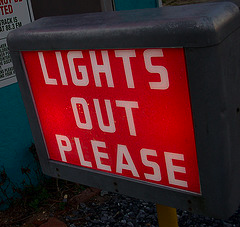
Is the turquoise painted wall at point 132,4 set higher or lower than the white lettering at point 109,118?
lower

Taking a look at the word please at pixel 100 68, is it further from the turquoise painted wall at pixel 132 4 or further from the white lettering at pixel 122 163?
the turquoise painted wall at pixel 132 4

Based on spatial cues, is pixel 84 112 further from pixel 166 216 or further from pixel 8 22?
pixel 8 22

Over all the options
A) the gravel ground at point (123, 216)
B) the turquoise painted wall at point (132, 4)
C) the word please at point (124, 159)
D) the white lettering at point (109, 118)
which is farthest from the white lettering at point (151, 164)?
the turquoise painted wall at point (132, 4)

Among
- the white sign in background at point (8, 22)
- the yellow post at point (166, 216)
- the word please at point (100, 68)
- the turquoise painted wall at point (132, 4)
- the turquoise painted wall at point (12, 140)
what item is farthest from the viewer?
the turquoise painted wall at point (132, 4)

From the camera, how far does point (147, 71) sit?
0.98 m

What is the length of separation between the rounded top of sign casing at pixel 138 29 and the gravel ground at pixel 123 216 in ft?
7.56

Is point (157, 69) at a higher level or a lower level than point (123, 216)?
higher

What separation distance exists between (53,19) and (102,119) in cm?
41

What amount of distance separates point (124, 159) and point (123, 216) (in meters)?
2.28

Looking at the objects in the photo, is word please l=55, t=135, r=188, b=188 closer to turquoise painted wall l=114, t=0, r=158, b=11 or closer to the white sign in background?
the white sign in background

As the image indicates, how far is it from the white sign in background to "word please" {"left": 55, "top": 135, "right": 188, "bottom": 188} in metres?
2.29

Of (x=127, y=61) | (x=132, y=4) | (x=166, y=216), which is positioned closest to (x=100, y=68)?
(x=127, y=61)

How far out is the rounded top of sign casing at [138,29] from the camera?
33.7 inches

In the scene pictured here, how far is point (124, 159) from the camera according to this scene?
1145 mm
